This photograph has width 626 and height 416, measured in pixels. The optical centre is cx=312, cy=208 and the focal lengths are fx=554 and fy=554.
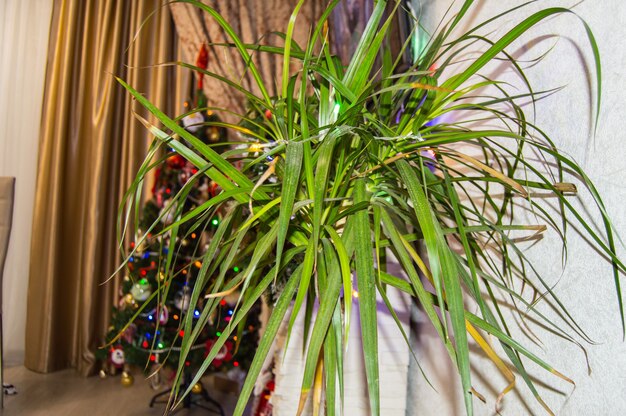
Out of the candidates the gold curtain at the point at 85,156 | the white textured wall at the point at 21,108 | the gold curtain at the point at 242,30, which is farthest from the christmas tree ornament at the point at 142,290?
the white textured wall at the point at 21,108

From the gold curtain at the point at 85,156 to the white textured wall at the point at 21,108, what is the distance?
0.59ft

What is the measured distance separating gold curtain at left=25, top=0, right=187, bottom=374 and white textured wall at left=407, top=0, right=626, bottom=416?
2502 millimetres

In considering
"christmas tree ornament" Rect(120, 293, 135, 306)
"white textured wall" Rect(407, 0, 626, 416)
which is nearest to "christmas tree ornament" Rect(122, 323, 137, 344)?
"christmas tree ornament" Rect(120, 293, 135, 306)

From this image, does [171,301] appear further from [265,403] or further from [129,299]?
[265,403]

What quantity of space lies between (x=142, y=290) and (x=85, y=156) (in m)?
1.13

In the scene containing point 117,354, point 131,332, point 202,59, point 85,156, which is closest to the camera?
point 131,332

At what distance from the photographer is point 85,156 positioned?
10.8 ft

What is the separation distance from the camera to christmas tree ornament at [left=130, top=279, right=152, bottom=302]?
2561 millimetres

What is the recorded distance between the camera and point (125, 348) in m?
2.63

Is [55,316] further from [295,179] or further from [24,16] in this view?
[295,179]

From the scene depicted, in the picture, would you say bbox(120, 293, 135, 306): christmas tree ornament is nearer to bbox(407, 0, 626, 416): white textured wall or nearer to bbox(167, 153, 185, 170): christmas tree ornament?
bbox(167, 153, 185, 170): christmas tree ornament

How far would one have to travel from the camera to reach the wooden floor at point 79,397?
2.59 meters

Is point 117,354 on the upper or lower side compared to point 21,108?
lower

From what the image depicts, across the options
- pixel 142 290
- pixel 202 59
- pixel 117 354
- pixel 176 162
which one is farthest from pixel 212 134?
pixel 117 354
